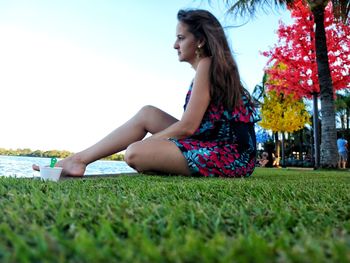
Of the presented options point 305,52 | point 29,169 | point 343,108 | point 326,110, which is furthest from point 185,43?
point 343,108

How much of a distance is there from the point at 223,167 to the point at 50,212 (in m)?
2.17

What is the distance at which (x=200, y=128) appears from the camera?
10.5 feet

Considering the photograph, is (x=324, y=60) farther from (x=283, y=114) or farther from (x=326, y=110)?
(x=283, y=114)

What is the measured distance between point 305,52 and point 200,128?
34.3ft

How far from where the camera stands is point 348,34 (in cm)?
1181

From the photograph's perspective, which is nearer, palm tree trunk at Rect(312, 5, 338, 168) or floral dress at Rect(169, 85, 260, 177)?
floral dress at Rect(169, 85, 260, 177)

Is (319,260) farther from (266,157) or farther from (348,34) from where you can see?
(266,157)

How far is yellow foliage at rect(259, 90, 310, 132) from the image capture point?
1670cm

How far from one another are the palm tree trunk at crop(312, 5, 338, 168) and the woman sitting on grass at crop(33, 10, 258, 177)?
640 cm

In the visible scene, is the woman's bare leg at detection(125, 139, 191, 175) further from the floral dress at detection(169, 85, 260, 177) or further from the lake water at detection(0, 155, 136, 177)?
the lake water at detection(0, 155, 136, 177)

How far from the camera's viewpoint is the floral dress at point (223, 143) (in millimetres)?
2986

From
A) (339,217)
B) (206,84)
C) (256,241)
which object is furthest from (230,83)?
(256,241)

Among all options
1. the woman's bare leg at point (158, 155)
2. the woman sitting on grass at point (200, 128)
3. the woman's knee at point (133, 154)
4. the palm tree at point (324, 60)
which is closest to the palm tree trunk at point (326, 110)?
the palm tree at point (324, 60)

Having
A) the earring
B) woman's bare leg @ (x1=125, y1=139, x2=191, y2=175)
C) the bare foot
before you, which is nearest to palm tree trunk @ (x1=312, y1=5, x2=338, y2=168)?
the earring
